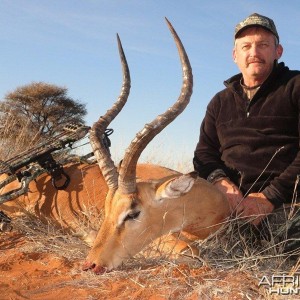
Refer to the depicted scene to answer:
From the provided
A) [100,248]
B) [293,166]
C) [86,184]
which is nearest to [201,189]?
[293,166]

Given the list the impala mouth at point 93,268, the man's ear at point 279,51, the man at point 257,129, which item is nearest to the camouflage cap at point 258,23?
the man at point 257,129

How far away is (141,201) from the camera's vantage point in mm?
4410

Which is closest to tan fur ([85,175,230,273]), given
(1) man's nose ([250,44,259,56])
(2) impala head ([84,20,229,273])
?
(2) impala head ([84,20,229,273])

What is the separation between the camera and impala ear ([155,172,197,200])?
4.32m

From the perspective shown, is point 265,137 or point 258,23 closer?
point 265,137

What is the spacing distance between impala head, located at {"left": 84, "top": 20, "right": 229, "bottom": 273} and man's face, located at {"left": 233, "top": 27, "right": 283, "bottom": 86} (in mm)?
1231

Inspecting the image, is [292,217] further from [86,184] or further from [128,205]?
[86,184]

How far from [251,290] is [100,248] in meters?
1.23

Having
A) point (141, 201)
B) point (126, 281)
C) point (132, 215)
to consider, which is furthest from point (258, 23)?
point (126, 281)

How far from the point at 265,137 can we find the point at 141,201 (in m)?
1.59

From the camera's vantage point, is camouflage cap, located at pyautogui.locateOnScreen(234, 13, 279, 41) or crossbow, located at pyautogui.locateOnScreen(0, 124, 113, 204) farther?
crossbow, located at pyautogui.locateOnScreen(0, 124, 113, 204)

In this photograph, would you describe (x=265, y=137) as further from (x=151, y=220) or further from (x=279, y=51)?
(x=151, y=220)

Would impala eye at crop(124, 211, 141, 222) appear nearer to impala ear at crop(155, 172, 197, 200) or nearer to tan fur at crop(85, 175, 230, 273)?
tan fur at crop(85, 175, 230, 273)

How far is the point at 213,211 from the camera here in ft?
15.7
